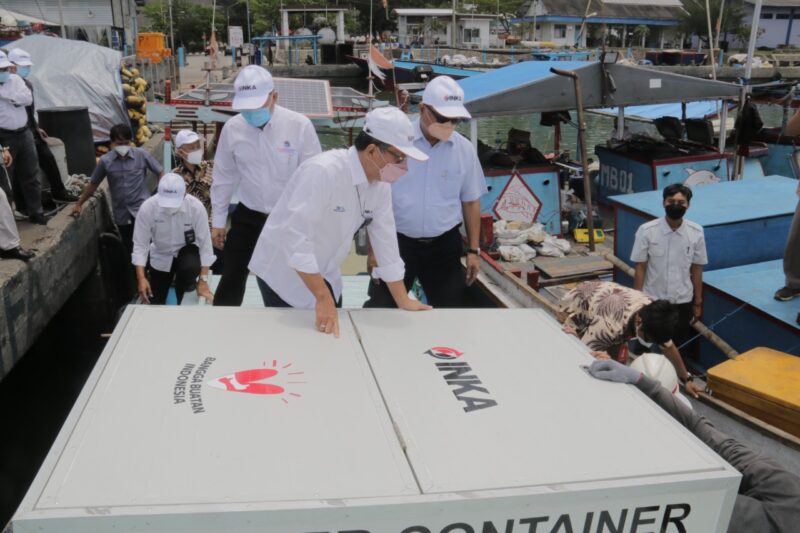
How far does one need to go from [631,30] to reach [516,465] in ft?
214

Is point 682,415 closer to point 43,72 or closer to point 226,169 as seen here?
point 226,169

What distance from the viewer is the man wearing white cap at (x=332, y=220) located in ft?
9.45

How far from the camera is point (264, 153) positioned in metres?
4.11

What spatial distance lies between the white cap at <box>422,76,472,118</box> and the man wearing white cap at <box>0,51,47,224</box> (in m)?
4.52

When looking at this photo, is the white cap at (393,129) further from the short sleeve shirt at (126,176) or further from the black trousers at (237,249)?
the short sleeve shirt at (126,176)

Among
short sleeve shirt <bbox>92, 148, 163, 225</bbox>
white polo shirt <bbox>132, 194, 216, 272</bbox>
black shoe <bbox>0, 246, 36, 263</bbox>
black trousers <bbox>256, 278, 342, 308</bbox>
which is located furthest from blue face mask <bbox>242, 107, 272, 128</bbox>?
short sleeve shirt <bbox>92, 148, 163, 225</bbox>

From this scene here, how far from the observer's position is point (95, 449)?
177 centimetres

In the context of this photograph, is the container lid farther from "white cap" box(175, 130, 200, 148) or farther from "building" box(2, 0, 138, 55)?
"building" box(2, 0, 138, 55)

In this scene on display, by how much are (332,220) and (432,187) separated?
1.18 meters

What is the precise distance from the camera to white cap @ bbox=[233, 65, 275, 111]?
3.88 metres

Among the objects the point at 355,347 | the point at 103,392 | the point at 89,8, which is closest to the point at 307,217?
the point at 355,347

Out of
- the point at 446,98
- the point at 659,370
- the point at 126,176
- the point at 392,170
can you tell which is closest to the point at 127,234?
the point at 126,176

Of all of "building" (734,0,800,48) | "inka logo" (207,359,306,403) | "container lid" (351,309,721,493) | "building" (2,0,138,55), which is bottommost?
"container lid" (351,309,721,493)

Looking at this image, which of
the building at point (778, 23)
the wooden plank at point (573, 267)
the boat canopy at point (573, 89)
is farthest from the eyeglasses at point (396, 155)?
the building at point (778, 23)
